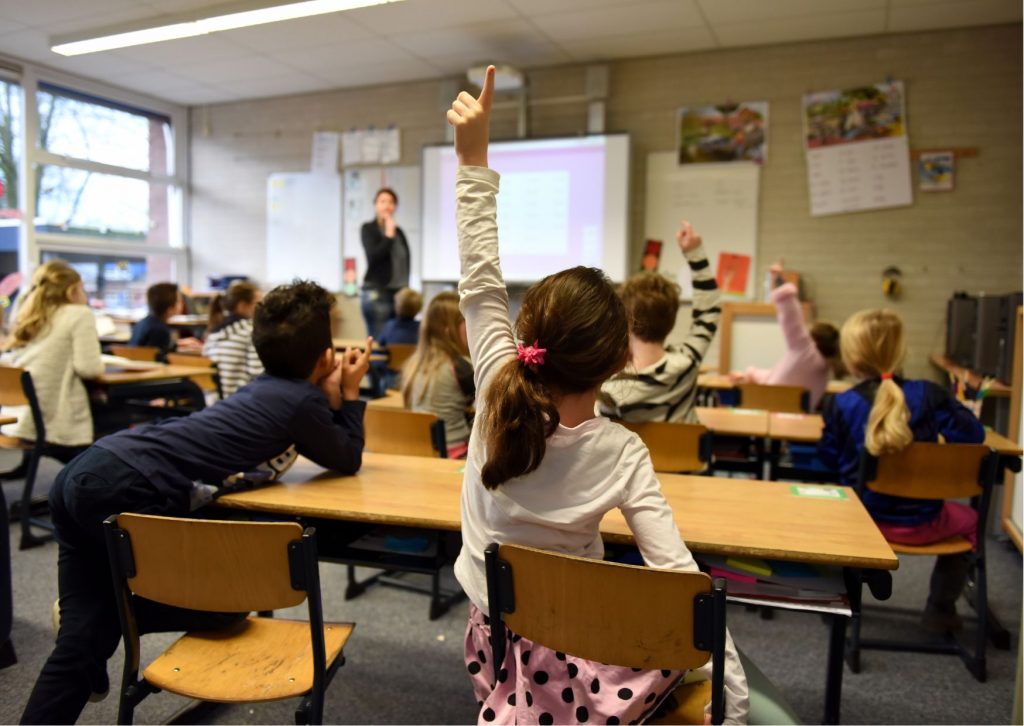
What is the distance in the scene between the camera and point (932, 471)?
207 centimetres

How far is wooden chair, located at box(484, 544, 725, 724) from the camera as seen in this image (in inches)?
39.6

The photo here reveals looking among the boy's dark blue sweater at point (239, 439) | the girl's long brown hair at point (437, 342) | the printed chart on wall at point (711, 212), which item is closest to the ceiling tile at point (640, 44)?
the printed chart on wall at point (711, 212)

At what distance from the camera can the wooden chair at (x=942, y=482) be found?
204 centimetres

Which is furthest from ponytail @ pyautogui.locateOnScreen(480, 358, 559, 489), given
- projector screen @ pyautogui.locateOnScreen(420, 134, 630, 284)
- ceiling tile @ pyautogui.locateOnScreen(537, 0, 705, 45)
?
projector screen @ pyautogui.locateOnScreen(420, 134, 630, 284)

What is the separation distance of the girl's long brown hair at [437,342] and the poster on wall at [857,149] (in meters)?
3.71

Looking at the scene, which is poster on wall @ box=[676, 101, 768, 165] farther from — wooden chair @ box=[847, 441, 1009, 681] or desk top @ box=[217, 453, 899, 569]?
desk top @ box=[217, 453, 899, 569]

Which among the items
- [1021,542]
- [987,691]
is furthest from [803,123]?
[987,691]

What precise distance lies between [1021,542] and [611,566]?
8.75ft

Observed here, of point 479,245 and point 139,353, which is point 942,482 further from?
point 139,353

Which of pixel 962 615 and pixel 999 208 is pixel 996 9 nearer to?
pixel 999 208

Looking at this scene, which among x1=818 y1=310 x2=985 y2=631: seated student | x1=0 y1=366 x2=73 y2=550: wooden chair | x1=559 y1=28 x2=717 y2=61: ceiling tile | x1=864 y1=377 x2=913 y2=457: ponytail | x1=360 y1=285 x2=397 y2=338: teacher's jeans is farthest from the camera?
x1=360 y1=285 x2=397 y2=338: teacher's jeans

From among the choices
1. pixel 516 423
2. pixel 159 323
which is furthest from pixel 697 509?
pixel 159 323

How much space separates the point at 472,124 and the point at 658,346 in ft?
4.11

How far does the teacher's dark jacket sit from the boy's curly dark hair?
4.61 metres
